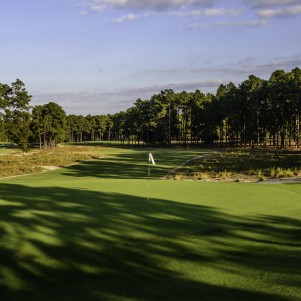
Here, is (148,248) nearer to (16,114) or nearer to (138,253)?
(138,253)

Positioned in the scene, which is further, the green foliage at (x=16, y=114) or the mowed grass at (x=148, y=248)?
the green foliage at (x=16, y=114)

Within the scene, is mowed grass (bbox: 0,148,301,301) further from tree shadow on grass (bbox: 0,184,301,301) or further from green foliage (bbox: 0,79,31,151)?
green foliage (bbox: 0,79,31,151)

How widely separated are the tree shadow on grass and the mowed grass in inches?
0.8

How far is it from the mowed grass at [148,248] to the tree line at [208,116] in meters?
39.0

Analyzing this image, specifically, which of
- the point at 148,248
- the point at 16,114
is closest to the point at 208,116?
the point at 16,114

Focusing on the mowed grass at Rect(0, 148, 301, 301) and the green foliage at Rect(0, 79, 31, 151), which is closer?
the mowed grass at Rect(0, 148, 301, 301)

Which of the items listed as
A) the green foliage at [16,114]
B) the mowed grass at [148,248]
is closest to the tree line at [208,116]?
the green foliage at [16,114]

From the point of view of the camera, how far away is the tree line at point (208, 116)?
5266cm

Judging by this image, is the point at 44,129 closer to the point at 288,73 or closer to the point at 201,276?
the point at 288,73

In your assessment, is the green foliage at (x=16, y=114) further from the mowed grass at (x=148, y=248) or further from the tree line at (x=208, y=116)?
the mowed grass at (x=148, y=248)

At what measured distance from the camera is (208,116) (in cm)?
9731

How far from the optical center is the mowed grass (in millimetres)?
6980

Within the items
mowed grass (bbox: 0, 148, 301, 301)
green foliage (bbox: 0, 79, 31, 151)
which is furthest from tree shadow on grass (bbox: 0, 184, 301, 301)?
green foliage (bbox: 0, 79, 31, 151)

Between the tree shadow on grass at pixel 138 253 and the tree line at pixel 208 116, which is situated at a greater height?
the tree line at pixel 208 116
